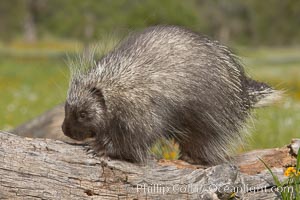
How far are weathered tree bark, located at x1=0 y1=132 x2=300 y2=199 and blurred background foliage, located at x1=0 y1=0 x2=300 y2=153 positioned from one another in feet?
3.89

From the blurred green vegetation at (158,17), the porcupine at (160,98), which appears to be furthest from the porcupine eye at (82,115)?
the blurred green vegetation at (158,17)

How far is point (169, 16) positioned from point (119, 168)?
898 inches

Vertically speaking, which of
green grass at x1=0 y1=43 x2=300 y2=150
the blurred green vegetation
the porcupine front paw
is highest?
→ the blurred green vegetation

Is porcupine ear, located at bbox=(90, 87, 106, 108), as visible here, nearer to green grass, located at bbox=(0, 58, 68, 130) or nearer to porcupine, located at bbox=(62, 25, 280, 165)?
porcupine, located at bbox=(62, 25, 280, 165)

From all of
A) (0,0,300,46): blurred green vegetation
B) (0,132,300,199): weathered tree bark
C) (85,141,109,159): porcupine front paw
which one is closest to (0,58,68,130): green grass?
(85,141,109,159): porcupine front paw

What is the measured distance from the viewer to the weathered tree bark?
4.41 metres

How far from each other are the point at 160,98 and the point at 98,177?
0.89 meters

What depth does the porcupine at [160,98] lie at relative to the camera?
4.98 m

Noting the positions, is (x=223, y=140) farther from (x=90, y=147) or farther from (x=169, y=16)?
(x=169, y=16)

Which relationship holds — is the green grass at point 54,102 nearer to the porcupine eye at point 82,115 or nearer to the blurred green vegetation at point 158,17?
the porcupine eye at point 82,115

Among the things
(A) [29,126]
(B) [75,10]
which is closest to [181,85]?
(A) [29,126]

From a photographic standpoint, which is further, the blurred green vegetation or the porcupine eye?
the blurred green vegetation

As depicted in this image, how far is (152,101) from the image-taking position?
502 cm

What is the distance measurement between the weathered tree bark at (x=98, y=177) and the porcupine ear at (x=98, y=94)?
1.57 feet
